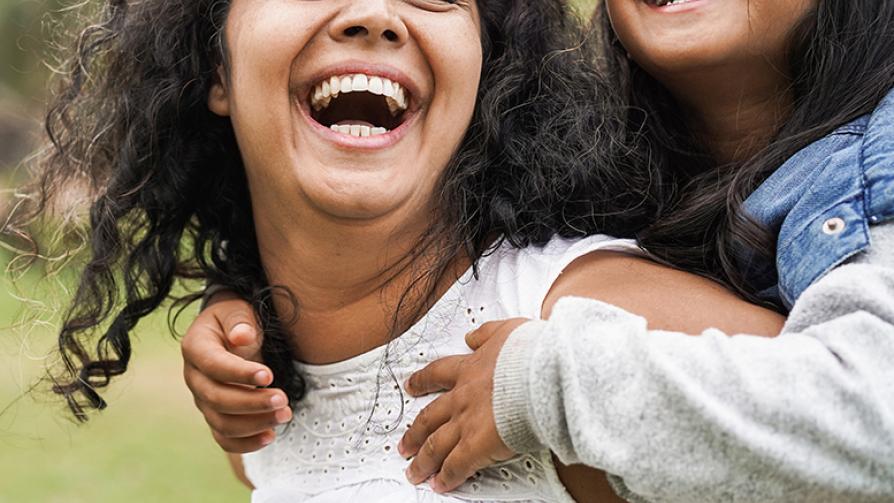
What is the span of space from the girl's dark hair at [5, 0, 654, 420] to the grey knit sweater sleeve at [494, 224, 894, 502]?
619 millimetres

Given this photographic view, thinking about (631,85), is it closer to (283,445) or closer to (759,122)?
(759,122)

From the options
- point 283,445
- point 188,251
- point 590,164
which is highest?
point 590,164

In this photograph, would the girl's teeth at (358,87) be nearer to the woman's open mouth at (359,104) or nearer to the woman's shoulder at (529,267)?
the woman's open mouth at (359,104)

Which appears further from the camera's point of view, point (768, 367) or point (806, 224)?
point (806, 224)

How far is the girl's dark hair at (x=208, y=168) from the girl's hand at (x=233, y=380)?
3.3 inches

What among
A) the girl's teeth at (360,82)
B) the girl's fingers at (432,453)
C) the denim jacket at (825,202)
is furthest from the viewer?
the girl's teeth at (360,82)

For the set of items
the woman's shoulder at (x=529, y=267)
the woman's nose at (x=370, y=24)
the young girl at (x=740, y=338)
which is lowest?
the woman's shoulder at (x=529, y=267)

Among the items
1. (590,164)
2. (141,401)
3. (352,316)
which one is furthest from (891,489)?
(141,401)

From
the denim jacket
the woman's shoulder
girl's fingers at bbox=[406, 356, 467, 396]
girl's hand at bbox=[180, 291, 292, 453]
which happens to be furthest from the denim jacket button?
girl's hand at bbox=[180, 291, 292, 453]

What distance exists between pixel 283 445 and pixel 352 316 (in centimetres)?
33

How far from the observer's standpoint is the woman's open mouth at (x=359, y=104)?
2445 mm

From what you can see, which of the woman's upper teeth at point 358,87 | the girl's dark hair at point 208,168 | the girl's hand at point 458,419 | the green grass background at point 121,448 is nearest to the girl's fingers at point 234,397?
the girl's dark hair at point 208,168

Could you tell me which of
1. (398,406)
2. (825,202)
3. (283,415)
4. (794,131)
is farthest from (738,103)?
(283,415)

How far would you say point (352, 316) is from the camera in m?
2.58
